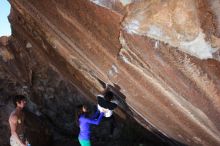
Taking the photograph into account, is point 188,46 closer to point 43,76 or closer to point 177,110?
point 177,110

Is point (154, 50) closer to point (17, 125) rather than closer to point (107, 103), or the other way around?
point (107, 103)

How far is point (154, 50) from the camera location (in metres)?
3.88

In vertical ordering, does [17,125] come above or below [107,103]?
below

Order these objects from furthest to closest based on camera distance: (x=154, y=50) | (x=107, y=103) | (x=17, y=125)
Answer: (x=17, y=125) < (x=107, y=103) < (x=154, y=50)

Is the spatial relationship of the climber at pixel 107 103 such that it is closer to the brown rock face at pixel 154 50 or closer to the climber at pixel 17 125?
the brown rock face at pixel 154 50

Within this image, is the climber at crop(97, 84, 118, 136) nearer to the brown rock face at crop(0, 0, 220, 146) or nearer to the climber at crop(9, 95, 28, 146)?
the brown rock face at crop(0, 0, 220, 146)

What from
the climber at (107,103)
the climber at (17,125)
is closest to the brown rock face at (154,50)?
the climber at (107,103)

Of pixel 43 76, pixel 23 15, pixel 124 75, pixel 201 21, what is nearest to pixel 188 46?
pixel 201 21

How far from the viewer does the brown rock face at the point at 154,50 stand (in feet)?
11.3

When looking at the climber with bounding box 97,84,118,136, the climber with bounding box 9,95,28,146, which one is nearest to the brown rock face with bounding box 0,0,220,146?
the climber with bounding box 97,84,118,136

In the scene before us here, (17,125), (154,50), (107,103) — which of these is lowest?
(17,125)

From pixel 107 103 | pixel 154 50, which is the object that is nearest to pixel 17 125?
pixel 107 103

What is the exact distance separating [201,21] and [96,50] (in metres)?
2.10

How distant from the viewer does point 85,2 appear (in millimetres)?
4148
